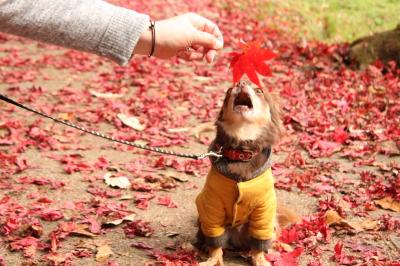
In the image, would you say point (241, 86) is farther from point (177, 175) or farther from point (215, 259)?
point (177, 175)

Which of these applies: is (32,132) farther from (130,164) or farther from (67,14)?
(67,14)

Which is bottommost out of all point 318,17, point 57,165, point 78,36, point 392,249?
point 57,165

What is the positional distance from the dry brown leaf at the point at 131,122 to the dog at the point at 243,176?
2829 mm

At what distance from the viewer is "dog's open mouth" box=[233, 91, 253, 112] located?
11.3 feet

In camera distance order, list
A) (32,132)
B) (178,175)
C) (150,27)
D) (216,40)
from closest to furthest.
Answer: (150,27) → (216,40) → (178,175) → (32,132)

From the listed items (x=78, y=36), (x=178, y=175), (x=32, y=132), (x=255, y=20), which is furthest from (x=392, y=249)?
(x=255, y=20)

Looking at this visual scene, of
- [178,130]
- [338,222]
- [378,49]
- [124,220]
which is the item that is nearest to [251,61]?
[338,222]

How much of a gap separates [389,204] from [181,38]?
2.81 metres

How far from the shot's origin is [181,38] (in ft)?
7.80

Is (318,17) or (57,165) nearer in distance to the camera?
(57,165)

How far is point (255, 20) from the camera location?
11914 mm

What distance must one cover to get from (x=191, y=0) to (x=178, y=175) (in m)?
9.55

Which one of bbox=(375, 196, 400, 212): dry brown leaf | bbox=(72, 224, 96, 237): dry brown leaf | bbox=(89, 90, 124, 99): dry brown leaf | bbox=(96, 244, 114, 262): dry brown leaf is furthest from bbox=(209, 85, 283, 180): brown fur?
bbox=(89, 90, 124, 99): dry brown leaf

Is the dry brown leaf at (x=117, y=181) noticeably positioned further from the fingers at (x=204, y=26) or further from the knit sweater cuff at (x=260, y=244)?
the fingers at (x=204, y=26)
